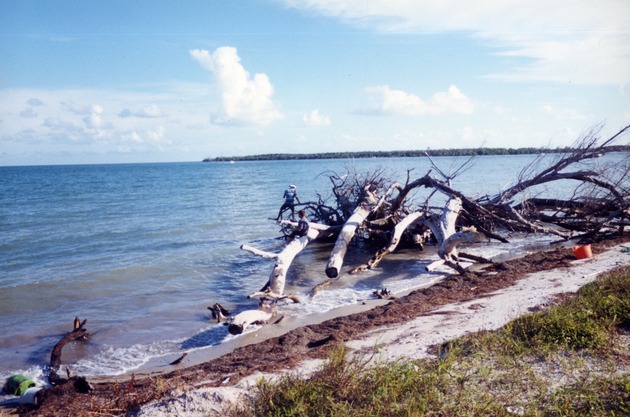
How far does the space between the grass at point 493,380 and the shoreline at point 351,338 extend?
582mm

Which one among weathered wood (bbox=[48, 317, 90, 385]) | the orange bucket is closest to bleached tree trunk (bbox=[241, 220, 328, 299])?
weathered wood (bbox=[48, 317, 90, 385])

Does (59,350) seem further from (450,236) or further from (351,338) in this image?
(450,236)

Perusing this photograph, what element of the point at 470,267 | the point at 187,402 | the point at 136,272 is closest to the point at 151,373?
the point at 187,402

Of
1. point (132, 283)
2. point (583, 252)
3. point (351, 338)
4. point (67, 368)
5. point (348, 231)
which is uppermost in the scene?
point (348, 231)

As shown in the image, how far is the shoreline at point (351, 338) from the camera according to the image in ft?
13.6

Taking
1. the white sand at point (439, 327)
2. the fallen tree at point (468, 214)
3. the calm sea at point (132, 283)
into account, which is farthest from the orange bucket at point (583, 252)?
the calm sea at point (132, 283)

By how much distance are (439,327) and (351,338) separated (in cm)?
111

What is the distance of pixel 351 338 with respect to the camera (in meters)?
5.69

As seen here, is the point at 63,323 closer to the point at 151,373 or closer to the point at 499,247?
the point at 151,373

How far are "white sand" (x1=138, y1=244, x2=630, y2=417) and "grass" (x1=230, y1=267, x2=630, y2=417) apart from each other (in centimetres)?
30

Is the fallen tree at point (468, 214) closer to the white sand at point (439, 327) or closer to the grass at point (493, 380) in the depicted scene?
the white sand at point (439, 327)

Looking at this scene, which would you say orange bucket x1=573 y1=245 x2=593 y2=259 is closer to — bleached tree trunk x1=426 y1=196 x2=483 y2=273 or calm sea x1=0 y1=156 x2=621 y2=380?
bleached tree trunk x1=426 y1=196 x2=483 y2=273

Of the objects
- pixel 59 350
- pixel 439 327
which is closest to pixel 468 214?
pixel 439 327

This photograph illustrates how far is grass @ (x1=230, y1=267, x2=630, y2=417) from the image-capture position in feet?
11.0
